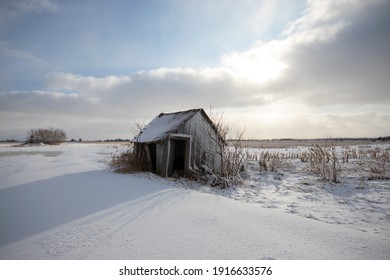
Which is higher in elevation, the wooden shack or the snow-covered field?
the wooden shack

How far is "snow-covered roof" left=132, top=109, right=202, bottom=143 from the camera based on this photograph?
10.3 metres

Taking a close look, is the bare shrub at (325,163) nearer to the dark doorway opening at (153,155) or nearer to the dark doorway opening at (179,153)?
the dark doorway opening at (179,153)

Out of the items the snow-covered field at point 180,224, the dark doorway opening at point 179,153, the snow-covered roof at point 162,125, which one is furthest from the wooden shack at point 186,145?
the snow-covered field at point 180,224

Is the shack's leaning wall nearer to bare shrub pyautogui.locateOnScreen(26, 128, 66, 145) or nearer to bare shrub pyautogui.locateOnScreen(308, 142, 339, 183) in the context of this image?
bare shrub pyautogui.locateOnScreen(308, 142, 339, 183)

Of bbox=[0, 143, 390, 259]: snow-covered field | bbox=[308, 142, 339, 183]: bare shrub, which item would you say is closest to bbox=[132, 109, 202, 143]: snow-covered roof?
bbox=[0, 143, 390, 259]: snow-covered field

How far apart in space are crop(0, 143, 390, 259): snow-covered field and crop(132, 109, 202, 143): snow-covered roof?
3.43 metres

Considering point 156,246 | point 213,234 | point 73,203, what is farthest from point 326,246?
point 73,203

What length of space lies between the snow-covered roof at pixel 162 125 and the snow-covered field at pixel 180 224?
343 centimetres

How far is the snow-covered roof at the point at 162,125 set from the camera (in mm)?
10301

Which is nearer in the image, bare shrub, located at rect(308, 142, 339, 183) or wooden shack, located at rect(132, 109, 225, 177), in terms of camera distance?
bare shrub, located at rect(308, 142, 339, 183)

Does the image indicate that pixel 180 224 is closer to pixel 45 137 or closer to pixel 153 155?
pixel 153 155
